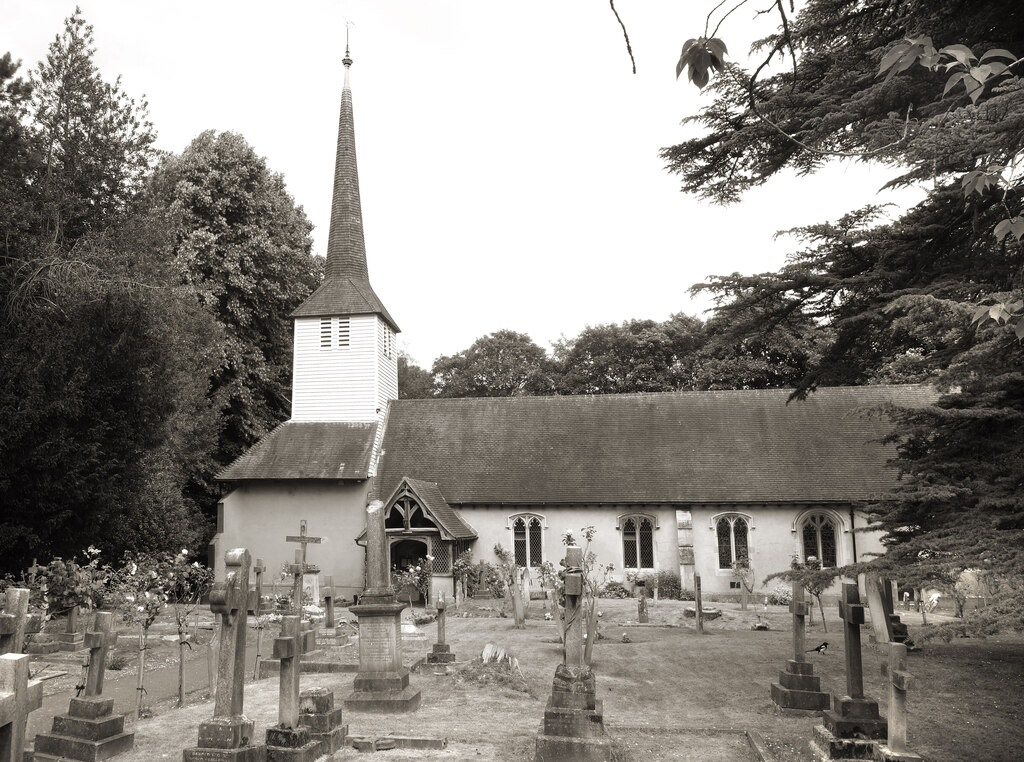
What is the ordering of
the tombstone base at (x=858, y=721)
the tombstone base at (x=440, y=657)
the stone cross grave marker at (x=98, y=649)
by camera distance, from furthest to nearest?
the tombstone base at (x=440, y=657) < the stone cross grave marker at (x=98, y=649) < the tombstone base at (x=858, y=721)

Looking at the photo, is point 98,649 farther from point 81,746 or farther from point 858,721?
point 858,721

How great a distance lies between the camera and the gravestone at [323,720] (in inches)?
299

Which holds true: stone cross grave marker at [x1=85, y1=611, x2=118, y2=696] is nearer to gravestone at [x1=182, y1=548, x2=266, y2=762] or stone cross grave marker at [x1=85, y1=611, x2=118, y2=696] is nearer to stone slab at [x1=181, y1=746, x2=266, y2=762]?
gravestone at [x1=182, y1=548, x2=266, y2=762]

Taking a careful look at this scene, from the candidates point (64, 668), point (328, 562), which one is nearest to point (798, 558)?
point (328, 562)

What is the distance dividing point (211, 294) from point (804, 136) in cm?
2403

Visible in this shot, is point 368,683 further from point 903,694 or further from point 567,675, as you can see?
point 903,694

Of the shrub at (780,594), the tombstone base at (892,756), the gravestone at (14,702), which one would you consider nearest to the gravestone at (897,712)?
the tombstone base at (892,756)

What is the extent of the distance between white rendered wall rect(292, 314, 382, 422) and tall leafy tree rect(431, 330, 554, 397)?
1748cm

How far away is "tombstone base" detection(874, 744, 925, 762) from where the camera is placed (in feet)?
20.7

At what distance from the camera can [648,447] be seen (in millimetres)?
25750

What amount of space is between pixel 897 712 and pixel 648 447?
19440mm

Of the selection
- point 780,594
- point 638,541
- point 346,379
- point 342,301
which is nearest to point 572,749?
point 638,541

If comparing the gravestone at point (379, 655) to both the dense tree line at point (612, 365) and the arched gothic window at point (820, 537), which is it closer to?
the arched gothic window at point (820, 537)

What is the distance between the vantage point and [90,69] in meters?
20.4
